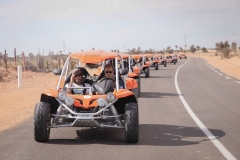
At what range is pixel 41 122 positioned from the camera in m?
7.98

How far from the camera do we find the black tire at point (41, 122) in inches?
314

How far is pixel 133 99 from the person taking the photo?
8.73m

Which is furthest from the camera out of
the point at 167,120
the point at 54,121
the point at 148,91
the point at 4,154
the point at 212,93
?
the point at 148,91

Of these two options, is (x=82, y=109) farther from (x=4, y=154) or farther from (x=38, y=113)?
(x=4, y=154)

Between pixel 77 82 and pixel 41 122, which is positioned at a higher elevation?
pixel 77 82

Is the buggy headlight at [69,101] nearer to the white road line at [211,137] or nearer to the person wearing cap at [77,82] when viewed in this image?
the person wearing cap at [77,82]

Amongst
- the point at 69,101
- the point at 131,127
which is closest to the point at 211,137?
the point at 131,127

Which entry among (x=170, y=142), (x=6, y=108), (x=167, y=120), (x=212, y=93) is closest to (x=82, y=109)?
(x=170, y=142)

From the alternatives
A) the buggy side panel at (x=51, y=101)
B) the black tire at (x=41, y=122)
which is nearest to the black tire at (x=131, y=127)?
the black tire at (x=41, y=122)

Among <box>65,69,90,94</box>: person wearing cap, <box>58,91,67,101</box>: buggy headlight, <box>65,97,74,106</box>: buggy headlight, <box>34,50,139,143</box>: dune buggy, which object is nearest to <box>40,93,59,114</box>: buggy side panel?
<box>34,50,139,143</box>: dune buggy

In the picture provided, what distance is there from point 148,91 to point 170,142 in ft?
37.2

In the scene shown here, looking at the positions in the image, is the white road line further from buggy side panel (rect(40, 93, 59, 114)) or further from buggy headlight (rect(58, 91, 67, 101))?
buggy side panel (rect(40, 93, 59, 114))

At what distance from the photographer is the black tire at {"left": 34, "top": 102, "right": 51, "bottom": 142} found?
7980mm

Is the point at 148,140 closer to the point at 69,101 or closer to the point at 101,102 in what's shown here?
the point at 101,102
